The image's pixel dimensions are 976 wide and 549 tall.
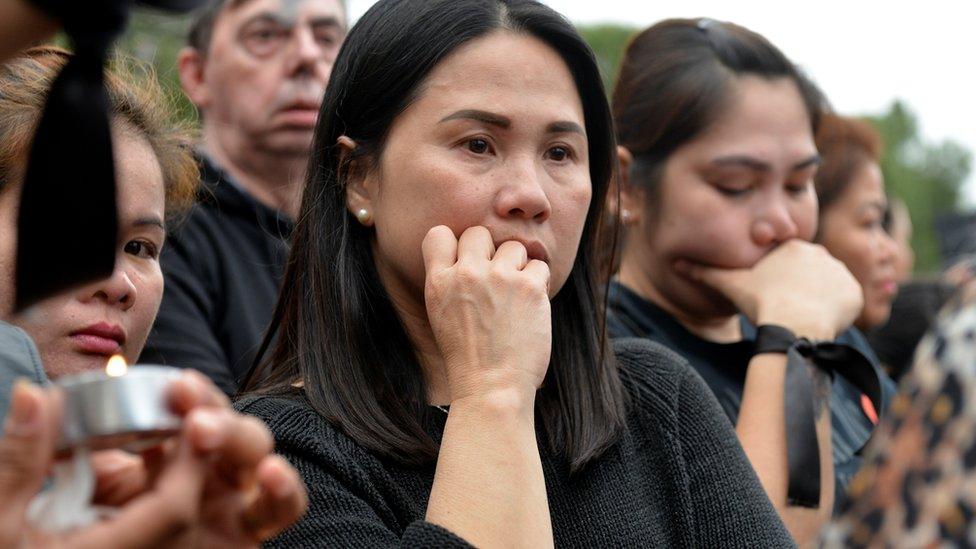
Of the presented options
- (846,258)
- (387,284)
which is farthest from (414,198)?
(846,258)

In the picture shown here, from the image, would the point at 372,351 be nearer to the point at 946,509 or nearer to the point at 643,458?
the point at 643,458

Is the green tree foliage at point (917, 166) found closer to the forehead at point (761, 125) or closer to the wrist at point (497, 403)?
the forehead at point (761, 125)

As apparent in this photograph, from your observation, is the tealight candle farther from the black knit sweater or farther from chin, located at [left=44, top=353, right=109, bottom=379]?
chin, located at [left=44, top=353, right=109, bottom=379]

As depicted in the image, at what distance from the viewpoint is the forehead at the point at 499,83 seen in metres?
2.63

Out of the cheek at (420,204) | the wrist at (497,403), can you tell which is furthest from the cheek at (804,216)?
the wrist at (497,403)

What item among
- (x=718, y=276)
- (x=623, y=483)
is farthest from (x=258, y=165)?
(x=623, y=483)

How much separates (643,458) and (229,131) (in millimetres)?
2510

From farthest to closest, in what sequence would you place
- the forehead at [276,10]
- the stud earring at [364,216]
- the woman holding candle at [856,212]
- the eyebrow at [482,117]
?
the woman holding candle at [856,212], the forehead at [276,10], the stud earring at [364,216], the eyebrow at [482,117]

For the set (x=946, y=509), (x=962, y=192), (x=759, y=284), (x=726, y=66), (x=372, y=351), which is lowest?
(x=962, y=192)

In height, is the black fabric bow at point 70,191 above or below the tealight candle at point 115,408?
above

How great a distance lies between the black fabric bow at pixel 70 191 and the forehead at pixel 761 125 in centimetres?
269

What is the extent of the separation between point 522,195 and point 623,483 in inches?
24.4

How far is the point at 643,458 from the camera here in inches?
104

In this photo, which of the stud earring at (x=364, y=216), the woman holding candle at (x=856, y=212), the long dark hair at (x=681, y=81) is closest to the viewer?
the stud earring at (x=364, y=216)
